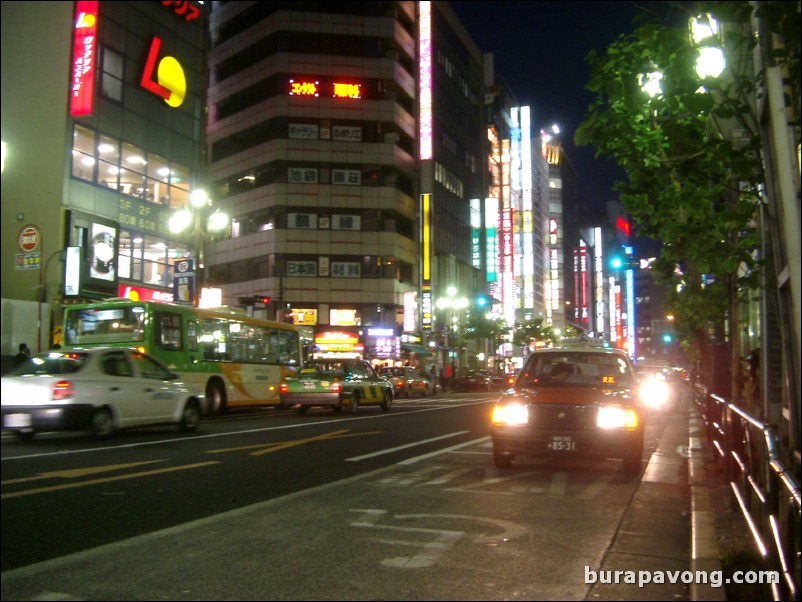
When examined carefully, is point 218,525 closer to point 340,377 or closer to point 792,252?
point 792,252

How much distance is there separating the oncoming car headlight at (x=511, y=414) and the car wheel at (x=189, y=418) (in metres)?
7.52

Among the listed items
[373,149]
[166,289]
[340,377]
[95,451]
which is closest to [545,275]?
[373,149]

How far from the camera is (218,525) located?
6488 millimetres

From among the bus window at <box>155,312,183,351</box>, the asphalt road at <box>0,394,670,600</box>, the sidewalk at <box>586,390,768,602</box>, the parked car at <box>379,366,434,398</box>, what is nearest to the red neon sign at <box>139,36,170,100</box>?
the bus window at <box>155,312,183,351</box>

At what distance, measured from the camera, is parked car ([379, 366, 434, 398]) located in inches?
1577

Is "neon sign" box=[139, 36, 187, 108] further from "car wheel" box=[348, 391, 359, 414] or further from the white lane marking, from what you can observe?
the white lane marking

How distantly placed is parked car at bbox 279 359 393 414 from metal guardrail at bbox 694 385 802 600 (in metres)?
13.9

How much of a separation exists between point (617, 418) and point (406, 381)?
3165 cm

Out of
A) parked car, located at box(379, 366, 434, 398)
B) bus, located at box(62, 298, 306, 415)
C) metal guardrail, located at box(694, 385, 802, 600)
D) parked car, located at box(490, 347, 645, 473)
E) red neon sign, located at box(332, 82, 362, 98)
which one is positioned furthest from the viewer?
red neon sign, located at box(332, 82, 362, 98)

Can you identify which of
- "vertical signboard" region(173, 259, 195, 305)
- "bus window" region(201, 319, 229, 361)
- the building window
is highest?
the building window

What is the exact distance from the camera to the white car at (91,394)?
36.4 feet

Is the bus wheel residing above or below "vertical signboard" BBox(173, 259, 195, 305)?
below

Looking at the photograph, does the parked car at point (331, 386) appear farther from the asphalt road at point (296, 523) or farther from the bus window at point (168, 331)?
the asphalt road at point (296, 523)

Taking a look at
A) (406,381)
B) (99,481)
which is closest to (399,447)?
(99,481)
